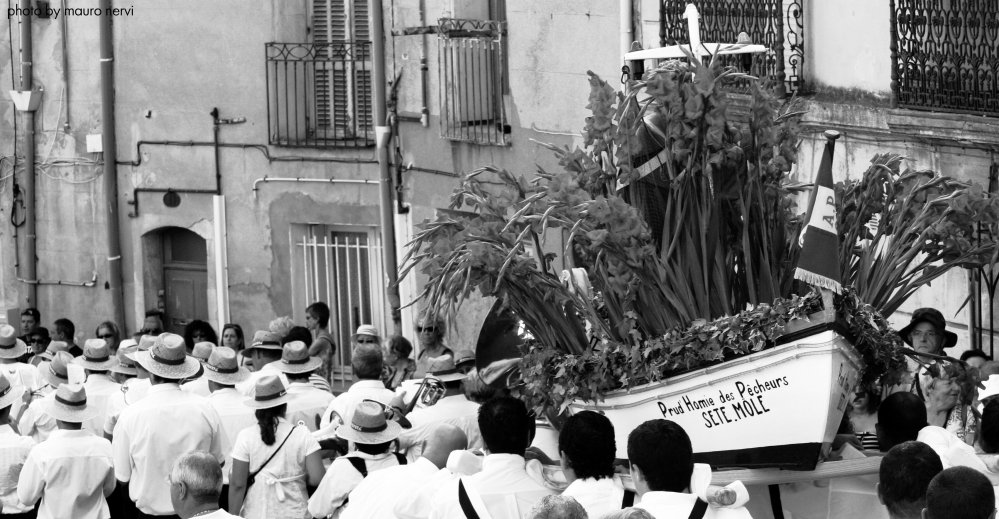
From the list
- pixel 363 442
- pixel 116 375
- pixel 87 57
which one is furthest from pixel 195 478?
pixel 87 57

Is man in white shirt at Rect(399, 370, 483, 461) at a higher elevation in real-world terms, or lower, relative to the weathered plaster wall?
lower

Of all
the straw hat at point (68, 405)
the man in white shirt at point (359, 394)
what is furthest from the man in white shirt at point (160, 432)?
the man in white shirt at point (359, 394)

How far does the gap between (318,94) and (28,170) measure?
11.5 ft

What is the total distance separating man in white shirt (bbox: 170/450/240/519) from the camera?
6.19 meters

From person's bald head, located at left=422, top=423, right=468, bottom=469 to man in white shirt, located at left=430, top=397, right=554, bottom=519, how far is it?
37 cm

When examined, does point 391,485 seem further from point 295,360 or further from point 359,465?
point 295,360

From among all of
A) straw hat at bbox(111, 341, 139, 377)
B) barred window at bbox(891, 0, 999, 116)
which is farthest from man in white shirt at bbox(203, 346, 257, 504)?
barred window at bbox(891, 0, 999, 116)

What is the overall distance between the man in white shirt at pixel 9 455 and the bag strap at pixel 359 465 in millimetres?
2293

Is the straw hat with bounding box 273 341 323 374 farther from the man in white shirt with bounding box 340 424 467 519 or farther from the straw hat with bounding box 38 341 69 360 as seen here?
the straw hat with bounding box 38 341 69 360

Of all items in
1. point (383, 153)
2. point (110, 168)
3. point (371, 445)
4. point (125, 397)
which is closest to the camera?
point (371, 445)

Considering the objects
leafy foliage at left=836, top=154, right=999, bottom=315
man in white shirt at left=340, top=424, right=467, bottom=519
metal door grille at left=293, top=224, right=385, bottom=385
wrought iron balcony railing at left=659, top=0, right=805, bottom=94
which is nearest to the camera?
man in white shirt at left=340, top=424, right=467, bottom=519

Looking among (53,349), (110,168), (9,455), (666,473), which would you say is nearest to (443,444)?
(666,473)

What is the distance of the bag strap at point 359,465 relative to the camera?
776 centimetres

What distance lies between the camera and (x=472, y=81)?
49.6ft
